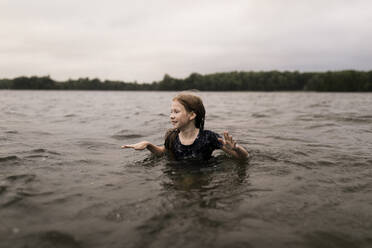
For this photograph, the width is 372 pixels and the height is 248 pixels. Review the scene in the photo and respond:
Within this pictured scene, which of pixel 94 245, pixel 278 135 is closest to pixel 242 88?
pixel 278 135

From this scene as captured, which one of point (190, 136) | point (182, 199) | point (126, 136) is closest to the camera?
point (182, 199)

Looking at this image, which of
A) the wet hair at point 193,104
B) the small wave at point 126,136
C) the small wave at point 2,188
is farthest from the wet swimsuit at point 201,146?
the small wave at point 126,136

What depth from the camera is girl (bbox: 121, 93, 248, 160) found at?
16.2 feet

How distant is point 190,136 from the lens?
17.3ft

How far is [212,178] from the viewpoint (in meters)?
4.19

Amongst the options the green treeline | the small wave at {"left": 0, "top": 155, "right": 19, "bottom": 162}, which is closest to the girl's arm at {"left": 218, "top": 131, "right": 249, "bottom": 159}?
the small wave at {"left": 0, "top": 155, "right": 19, "bottom": 162}

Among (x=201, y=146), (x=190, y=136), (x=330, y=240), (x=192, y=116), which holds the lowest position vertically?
(x=330, y=240)

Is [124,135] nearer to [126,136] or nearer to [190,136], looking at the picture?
[126,136]

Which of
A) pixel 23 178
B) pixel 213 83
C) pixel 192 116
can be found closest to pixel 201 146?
pixel 192 116

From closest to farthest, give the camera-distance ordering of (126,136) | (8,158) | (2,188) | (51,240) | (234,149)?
(51,240)
(2,188)
(234,149)
(8,158)
(126,136)

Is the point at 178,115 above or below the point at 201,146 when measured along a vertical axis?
above

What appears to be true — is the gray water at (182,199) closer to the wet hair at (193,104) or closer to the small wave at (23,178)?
the small wave at (23,178)

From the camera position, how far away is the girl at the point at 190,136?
4.95 metres

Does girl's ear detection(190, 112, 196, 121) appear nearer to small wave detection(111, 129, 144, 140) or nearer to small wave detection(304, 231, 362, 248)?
small wave detection(304, 231, 362, 248)
